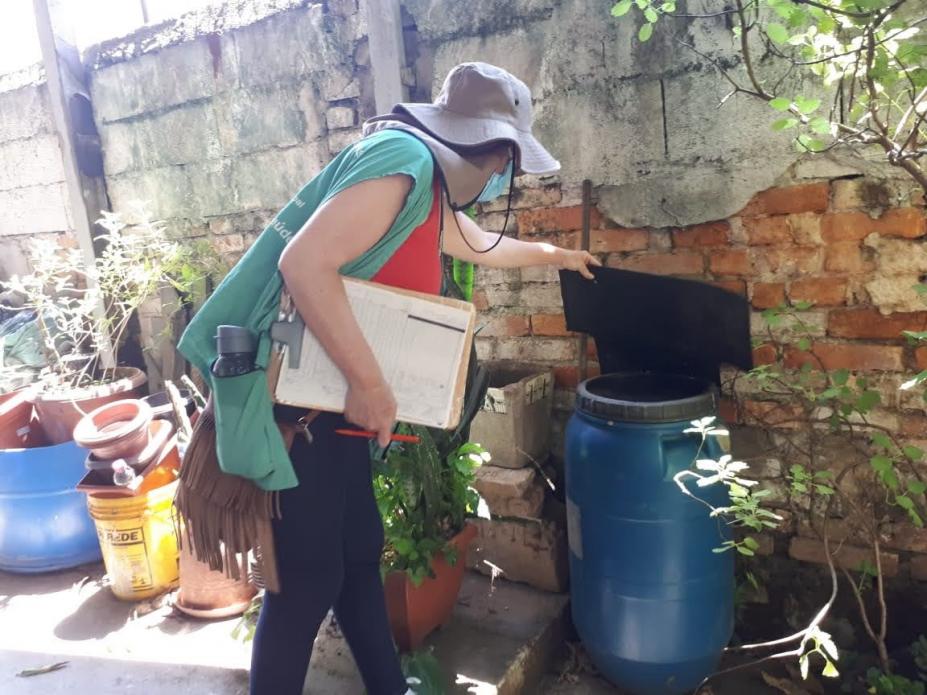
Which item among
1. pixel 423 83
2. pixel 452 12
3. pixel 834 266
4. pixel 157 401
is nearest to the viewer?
pixel 834 266

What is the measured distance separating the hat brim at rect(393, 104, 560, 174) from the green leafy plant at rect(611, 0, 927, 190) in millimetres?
382

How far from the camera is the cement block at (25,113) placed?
3541 mm

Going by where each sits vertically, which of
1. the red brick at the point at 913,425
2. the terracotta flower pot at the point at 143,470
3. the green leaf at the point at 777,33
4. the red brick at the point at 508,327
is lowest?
the terracotta flower pot at the point at 143,470

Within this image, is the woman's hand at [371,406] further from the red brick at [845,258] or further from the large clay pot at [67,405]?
the large clay pot at [67,405]

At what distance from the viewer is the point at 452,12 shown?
7.80 feet

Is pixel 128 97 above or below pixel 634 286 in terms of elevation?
above

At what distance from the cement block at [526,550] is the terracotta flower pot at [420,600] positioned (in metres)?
0.28

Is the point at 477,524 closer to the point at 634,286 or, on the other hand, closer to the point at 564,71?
the point at 634,286

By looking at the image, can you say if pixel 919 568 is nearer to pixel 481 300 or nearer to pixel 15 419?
pixel 481 300

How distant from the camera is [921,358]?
74.4 inches

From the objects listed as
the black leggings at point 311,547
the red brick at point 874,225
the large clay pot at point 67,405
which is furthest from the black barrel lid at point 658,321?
the large clay pot at point 67,405

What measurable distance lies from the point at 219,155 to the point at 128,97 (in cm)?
66

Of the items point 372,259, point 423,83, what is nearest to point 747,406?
point 372,259

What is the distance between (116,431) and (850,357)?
8.20 ft
